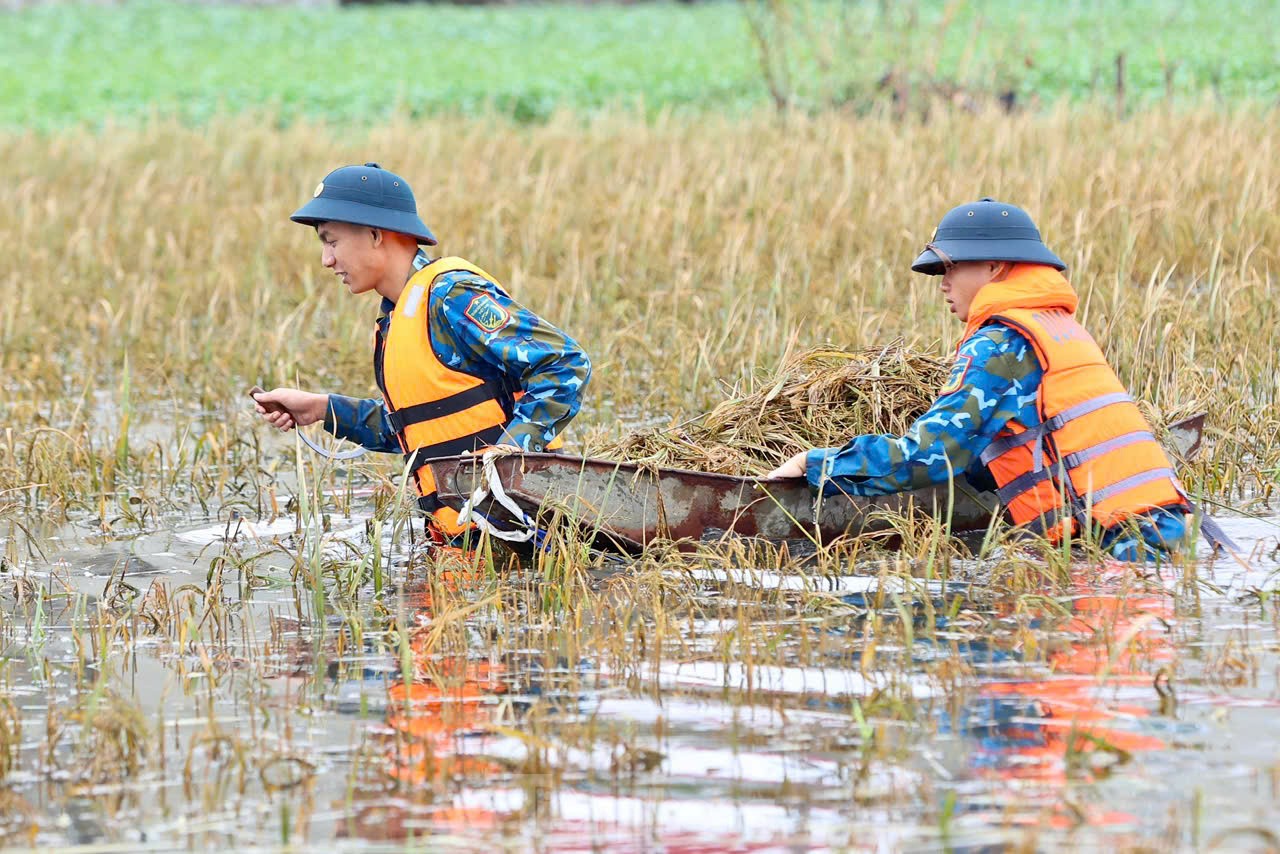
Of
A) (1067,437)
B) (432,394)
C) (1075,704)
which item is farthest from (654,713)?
(432,394)

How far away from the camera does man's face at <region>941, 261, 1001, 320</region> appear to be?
5402mm

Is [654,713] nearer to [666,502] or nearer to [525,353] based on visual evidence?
[666,502]

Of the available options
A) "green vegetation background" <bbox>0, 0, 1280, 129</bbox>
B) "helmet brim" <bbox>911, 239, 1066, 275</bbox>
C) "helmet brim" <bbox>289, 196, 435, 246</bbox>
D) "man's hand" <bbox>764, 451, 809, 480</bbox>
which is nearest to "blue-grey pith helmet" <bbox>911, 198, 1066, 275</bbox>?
"helmet brim" <bbox>911, 239, 1066, 275</bbox>

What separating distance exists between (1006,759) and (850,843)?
0.55m

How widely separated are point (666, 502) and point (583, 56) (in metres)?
25.0

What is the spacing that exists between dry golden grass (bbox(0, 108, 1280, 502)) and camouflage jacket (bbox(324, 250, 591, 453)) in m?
1.19

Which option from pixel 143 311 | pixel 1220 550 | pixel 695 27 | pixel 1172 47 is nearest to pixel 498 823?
pixel 1220 550

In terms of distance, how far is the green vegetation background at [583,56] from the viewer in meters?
16.4

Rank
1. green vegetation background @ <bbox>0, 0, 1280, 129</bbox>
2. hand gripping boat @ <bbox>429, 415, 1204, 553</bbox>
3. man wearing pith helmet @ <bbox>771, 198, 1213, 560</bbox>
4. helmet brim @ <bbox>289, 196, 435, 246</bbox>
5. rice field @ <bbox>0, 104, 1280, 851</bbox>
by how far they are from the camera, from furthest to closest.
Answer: green vegetation background @ <bbox>0, 0, 1280, 129</bbox>, helmet brim @ <bbox>289, 196, 435, 246</bbox>, hand gripping boat @ <bbox>429, 415, 1204, 553</bbox>, man wearing pith helmet @ <bbox>771, 198, 1213, 560</bbox>, rice field @ <bbox>0, 104, 1280, 851</bbox>

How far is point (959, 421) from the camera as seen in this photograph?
5180mm

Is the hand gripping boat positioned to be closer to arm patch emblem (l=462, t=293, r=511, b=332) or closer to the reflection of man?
arm patch emblem (l=462, t=293, r=511, b=332)

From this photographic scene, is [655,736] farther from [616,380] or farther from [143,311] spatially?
[143,311]

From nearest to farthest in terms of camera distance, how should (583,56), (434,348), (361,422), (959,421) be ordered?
(959,421), (434,348), (361,422), (583,56)

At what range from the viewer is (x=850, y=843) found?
127 inches
